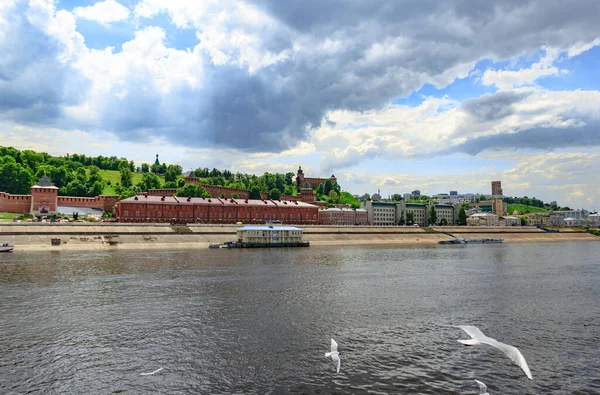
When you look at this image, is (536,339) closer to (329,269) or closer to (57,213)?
(329,269)

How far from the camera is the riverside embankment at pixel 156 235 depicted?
82.0 m

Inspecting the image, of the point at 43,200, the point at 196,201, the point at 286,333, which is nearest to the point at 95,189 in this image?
the point at 43,200

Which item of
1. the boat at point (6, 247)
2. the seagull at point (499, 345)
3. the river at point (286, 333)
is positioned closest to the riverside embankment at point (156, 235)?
the boat at point (6, 247)

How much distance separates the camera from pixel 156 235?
95.6 meters

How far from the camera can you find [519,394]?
54.5 feet

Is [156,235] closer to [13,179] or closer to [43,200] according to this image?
[43,200]

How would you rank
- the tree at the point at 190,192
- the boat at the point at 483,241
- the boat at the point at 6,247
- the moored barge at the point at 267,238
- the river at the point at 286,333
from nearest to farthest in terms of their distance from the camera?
the river at the point at 286,333 < the boat at the point at 6,247 < the moored barge at the point at 267,238 < the boat at the point at 483,241 < the tree at the point at 190,192

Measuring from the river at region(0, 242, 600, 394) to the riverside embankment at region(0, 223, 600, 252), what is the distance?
127 ft

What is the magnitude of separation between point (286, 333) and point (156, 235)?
77937mm

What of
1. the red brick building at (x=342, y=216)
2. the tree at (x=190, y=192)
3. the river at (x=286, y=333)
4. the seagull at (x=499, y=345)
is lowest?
the river at (x=286, y=333)

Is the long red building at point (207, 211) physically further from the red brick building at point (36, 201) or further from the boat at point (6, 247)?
the boat at point (6, 247)

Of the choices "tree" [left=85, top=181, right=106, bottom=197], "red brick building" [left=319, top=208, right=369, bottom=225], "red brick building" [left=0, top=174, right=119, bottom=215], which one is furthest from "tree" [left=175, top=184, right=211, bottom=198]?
"red brick building" [left=319, top=208, right=369, bottom=225]

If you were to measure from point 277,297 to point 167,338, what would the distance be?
12.8m

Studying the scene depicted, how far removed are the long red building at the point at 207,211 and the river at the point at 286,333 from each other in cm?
8070
